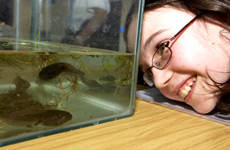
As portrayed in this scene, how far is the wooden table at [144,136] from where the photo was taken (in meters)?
0.57

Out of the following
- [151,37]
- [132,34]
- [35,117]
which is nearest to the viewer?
[35,117]

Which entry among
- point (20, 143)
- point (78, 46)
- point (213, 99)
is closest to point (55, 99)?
point (20, 143)

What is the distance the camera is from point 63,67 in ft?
2.19

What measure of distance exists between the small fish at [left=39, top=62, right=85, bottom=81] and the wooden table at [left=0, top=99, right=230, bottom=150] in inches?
6.9

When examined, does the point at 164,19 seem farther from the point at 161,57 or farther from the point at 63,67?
the point at 63,67

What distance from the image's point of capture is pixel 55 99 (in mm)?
653

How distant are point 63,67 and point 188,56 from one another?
0.48 meters

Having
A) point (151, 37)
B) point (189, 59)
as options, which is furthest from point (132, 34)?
point (189, 59)

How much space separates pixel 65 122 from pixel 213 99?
60 cm

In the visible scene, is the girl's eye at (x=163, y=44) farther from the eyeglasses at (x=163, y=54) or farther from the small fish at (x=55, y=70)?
the small fish at (x=55, y=70)

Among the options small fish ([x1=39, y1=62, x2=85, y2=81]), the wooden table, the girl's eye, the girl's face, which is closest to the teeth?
the girl's face

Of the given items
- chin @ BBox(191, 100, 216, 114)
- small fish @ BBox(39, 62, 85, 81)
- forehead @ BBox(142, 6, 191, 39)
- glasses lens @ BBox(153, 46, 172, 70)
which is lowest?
chin @ BBox(191, 100, 216, 114)

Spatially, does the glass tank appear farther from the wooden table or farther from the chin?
the chin

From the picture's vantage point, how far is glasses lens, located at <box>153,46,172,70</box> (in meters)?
0.89
